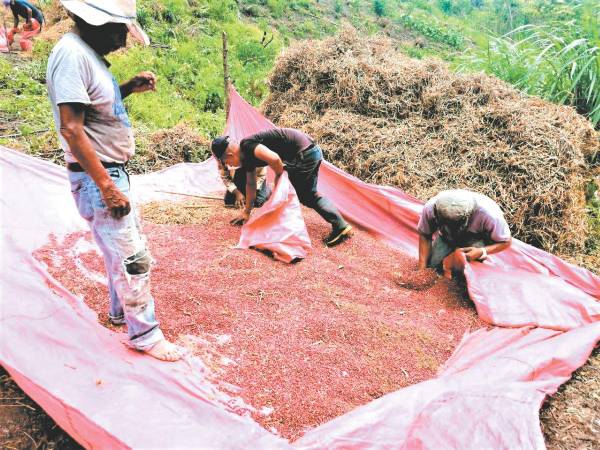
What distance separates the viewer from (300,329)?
6.80 ft

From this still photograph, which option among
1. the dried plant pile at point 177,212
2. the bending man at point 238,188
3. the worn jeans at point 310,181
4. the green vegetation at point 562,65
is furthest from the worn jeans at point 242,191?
the green vegetation at point 562,65

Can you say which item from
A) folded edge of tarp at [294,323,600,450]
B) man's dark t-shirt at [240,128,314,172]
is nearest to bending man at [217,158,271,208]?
man's dark t-shirt at [240,128,314,172]

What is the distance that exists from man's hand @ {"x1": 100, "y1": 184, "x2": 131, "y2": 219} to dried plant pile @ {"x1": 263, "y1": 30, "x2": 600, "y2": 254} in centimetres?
250

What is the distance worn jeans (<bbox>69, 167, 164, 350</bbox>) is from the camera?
1.58m

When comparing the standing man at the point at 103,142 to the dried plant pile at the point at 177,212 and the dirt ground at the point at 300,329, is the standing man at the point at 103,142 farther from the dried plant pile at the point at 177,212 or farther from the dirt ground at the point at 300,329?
the dried plant pile at the point at 177,212

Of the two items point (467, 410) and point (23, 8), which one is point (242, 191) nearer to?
point (467, 410)

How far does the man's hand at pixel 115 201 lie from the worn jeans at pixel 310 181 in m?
1.60

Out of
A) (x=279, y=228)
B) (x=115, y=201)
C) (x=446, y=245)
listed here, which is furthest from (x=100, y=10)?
(x=446, y=245)

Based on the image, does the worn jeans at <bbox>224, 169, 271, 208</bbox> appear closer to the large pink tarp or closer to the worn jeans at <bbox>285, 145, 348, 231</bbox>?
the worn jeans at <bbox>285, 145, 348, 231</bbox>

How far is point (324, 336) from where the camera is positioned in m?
2.04

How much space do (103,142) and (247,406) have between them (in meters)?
1.07

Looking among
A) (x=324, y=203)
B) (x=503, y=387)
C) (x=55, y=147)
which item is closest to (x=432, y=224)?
(x=324, y=203)

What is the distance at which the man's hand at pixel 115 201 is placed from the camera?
1.49m

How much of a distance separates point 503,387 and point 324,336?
762 mm
